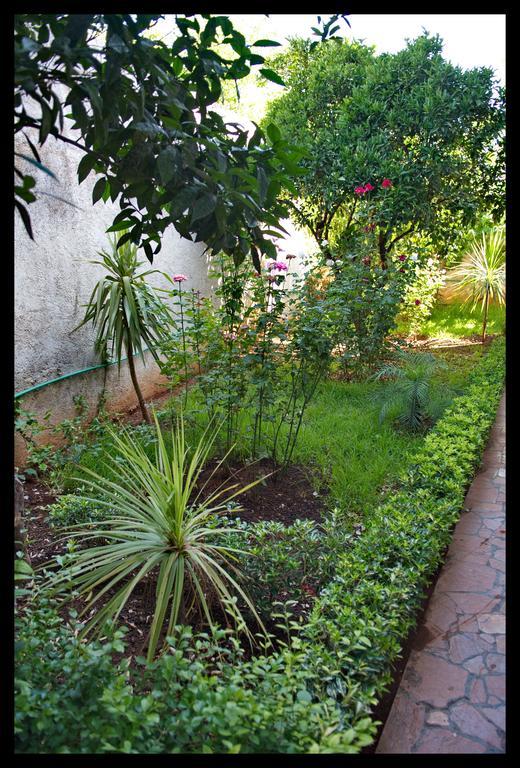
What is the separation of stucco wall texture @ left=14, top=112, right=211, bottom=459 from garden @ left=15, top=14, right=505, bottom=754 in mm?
125

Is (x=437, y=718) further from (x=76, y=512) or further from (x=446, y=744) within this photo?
(x=76, y=512)

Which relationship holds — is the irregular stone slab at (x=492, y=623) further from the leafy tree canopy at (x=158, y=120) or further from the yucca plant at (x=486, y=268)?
the yucca plant at (x=486, y=268)

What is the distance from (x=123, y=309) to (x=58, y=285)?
1.54ft

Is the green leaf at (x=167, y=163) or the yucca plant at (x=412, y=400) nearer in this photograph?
the green leaf at (x=167, y=163)

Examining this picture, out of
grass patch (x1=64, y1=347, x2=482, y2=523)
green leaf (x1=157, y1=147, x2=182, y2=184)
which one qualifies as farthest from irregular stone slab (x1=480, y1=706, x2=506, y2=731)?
green leaf (x1=157, y1=147, x2=182, y2=184)

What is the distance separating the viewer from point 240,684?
1.59 metres

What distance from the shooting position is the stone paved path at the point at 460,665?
1732 millimetres

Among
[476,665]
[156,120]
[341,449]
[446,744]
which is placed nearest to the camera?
[156,120]

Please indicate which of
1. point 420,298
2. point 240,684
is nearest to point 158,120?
point 240,684

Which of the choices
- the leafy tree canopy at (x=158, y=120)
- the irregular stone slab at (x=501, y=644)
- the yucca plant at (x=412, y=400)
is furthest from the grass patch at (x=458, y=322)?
the leafy tree canopy at (x=158, y=120)

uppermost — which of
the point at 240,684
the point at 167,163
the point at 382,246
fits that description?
the point at 382,246

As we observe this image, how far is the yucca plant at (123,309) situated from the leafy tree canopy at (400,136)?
1.80m

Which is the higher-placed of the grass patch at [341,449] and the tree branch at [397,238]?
the tree branch at [397,238]

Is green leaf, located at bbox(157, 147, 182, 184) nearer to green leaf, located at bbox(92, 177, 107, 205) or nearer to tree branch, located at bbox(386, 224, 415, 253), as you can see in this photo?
green leaf, located at bbox(92, 177, 107, 205)
